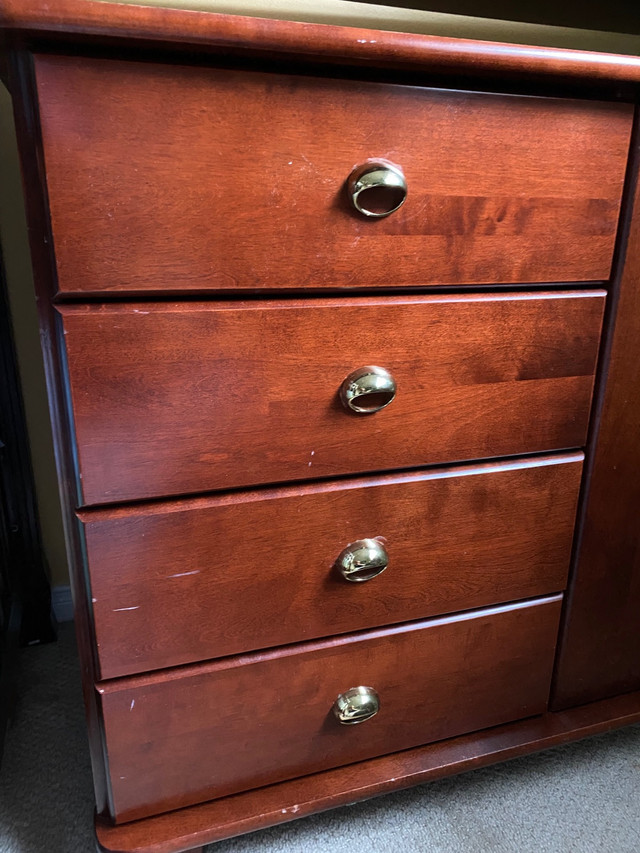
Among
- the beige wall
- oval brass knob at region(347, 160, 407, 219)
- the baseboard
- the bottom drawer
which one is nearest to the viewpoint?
oval brass knob at region(347, 160, 407, 219)

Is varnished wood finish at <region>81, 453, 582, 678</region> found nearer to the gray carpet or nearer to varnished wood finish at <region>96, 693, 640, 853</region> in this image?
varnished wood finish at <region>96, 693, 640, 853</region>

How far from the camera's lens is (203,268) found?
0.53 meters

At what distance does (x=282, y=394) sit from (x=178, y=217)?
0.60ft

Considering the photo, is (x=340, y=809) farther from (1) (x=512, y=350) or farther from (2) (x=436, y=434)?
(1) (x=512, y=350)

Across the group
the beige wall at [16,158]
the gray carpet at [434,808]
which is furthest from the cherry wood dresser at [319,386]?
the beige wall at [16,158]

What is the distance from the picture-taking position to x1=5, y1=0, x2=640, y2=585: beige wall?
943 mm

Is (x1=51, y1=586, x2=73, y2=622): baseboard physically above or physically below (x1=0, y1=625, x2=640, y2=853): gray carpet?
above

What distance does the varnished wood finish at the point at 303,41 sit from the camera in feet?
1.42

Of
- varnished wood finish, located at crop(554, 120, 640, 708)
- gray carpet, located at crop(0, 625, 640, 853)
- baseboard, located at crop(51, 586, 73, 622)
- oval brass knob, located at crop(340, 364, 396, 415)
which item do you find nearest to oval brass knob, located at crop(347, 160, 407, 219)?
oval brass knob, located at crop(340, 364, 396, 415)

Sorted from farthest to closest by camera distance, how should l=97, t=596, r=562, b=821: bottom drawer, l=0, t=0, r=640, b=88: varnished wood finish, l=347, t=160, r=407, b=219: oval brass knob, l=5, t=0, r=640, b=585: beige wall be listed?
l=5, t=0, r=640, b=585: beige wall < l=97, t=596, r=562, b=821: bottom drawer < l=347, t=160, r=407, b=219: oval brass knob < l=0, t=0, r=640, b=88: varnished wood finish

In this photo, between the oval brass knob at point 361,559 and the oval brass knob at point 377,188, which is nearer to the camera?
the oval brass knob at point 377,188

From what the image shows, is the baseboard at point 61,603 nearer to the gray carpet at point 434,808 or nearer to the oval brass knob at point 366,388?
the gray carpet at point 434,808

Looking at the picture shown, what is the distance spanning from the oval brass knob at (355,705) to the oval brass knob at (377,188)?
1.76 ft

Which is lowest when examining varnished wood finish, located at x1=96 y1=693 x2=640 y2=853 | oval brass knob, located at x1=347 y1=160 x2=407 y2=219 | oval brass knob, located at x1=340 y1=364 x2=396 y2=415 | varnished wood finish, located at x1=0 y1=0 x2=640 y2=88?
varnished wood finish, located at x1=96 y1=693 x2=640 y2=853
